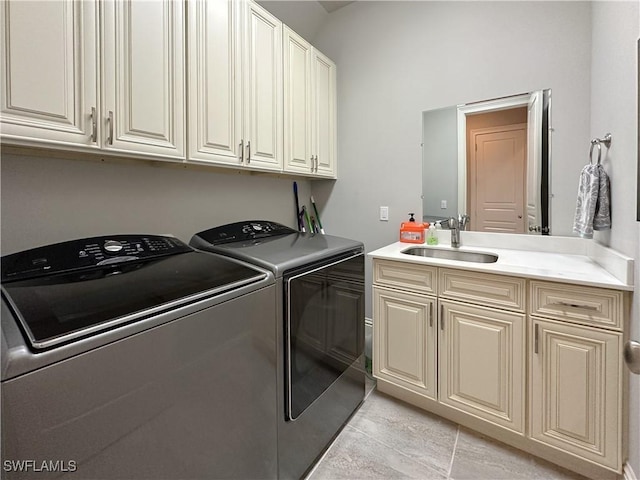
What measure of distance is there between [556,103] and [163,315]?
90.5 inches

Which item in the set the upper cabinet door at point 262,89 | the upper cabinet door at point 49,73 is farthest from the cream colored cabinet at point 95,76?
the upper cabinet door at point 262,89

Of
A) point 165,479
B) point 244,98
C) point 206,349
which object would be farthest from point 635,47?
point 165,479

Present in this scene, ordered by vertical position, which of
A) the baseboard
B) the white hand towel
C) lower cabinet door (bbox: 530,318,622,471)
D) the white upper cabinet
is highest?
the white upper cabinet

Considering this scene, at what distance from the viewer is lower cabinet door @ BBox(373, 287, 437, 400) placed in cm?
172

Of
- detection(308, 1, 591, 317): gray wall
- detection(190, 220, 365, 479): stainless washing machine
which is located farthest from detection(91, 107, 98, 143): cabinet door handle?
detection(308, 1, 591, 317): gray wall

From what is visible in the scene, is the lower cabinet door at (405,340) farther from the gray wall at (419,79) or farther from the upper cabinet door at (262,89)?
the upper cabinet door at (262,89)

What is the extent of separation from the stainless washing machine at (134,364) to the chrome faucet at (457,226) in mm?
1424

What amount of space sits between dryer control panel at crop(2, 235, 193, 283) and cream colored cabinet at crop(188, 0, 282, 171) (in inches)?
17.8

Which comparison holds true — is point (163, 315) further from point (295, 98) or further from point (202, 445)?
point (295, 98)

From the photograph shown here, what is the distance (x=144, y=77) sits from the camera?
1.25 m

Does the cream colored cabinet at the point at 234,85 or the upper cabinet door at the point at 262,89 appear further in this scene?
the upper cabinet door at the point at 262,89

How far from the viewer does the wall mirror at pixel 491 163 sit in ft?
6.07

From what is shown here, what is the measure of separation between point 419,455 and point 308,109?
90.3 inches

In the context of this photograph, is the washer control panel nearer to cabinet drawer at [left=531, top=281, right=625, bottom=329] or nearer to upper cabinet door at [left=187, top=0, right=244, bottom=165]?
upper cabinet door at [left=187, top=0, right=244, bottom=165]
